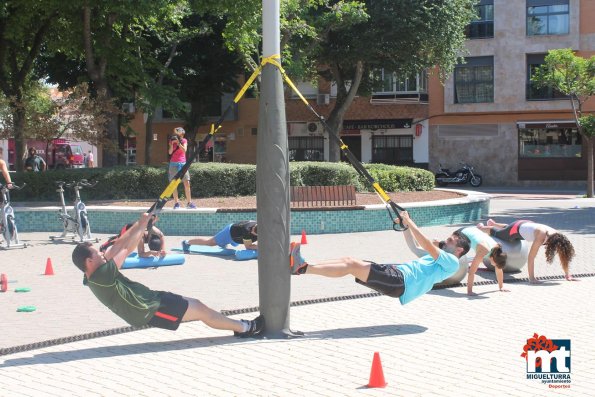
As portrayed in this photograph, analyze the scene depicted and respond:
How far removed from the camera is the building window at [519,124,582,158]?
40000 mm

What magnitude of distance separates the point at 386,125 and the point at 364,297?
33.1 metres

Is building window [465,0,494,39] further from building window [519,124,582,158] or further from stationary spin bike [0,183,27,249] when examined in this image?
stationary spin bike [0,183,27,249]

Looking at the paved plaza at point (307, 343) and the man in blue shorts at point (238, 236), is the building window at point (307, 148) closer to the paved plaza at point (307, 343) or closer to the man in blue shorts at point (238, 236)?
the man in blue shorts at point (238, 236)

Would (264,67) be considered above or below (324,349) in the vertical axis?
above

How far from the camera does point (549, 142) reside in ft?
132

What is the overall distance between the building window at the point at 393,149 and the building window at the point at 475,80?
11.3 ft

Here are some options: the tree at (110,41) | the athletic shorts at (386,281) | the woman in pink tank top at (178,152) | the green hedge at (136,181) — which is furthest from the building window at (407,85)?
the athletic shorts at (386,281)

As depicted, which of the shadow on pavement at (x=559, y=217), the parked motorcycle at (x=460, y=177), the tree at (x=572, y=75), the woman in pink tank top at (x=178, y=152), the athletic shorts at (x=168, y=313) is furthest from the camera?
the parked motorcycle at (x=460, y=177)

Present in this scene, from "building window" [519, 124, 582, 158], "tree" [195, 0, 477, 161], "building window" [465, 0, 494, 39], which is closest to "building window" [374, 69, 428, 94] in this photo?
"building window" [465, 0, 494, 39]

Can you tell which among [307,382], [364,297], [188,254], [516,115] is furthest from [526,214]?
[516,115]

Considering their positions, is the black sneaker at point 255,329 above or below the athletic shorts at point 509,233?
below

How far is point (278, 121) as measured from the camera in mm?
7355

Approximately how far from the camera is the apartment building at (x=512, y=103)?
39.3 meters

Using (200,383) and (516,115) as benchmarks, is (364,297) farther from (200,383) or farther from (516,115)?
(516,115)
